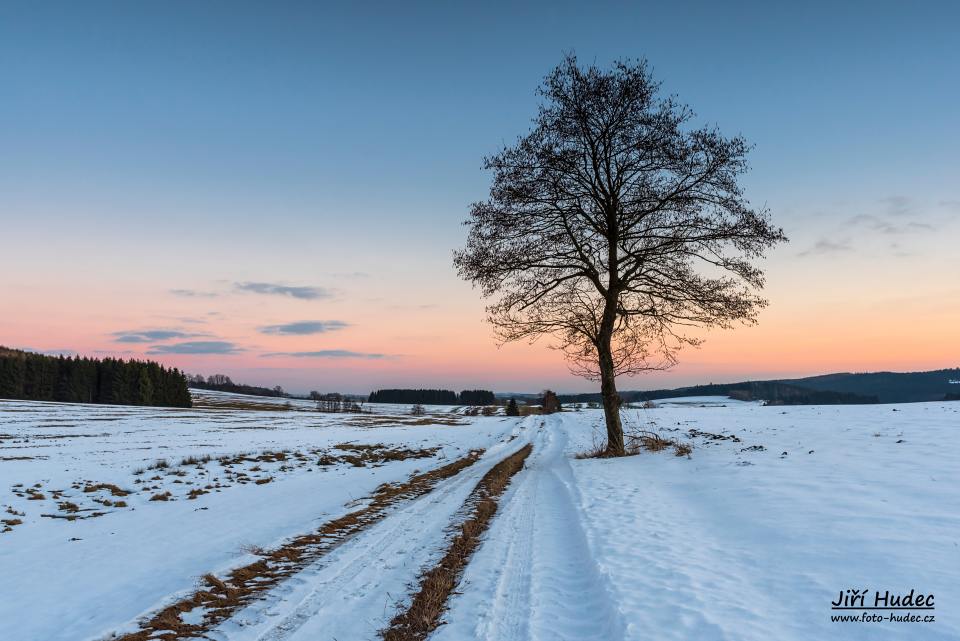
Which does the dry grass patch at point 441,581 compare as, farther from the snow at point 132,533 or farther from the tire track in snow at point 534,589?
the snow at point 132,533

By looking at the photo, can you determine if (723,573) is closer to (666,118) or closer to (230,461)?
(666,118)

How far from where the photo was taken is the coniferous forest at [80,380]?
324ft

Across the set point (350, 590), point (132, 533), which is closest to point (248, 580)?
point (350, 590)

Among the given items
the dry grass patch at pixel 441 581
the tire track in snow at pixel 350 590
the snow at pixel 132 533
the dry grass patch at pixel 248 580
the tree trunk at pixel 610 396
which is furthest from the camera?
the tree trunk at pixel 610 396

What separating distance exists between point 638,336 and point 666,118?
692 cm

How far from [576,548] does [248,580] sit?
4.69m

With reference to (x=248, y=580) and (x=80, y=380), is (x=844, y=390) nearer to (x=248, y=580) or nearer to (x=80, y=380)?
(x=248, y=580)

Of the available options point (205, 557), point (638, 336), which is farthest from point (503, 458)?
point (205, 557)

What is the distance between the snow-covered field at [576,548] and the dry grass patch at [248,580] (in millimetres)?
238

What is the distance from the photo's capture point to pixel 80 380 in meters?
105

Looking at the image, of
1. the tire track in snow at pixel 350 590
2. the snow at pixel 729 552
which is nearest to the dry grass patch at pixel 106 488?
the tire track in snow at pixel 350 590

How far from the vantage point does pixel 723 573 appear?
583 cm

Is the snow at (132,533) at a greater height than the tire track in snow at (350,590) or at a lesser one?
lesser

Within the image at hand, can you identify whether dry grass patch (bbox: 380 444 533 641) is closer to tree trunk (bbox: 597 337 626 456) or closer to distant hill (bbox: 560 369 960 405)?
tree trunk (bbox: 597 337 626 456)
